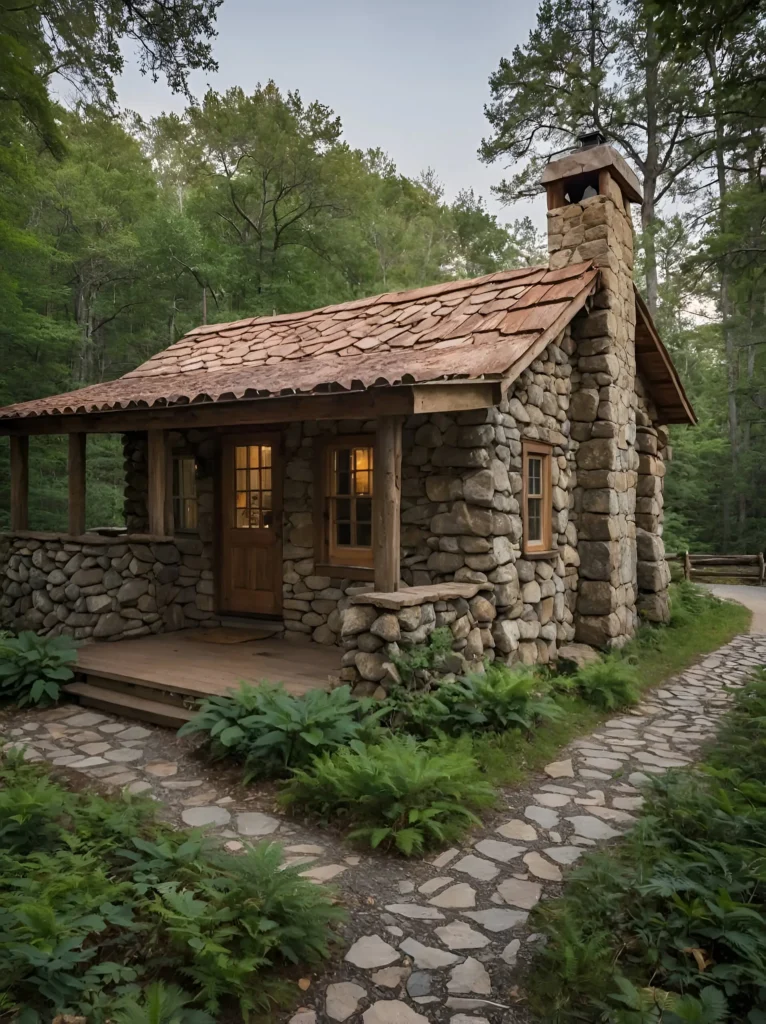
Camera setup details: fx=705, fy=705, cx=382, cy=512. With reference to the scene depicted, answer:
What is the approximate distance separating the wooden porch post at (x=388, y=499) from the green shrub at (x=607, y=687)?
2.24 metres

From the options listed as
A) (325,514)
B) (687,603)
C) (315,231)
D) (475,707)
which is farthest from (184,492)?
(315,231)

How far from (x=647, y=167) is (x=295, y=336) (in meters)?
11.4

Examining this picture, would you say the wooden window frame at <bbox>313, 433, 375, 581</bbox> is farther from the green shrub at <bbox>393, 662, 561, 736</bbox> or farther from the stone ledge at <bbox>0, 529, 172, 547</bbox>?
the green shrub at <bbox>393, 662, 561, 736</bbox>

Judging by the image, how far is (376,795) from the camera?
12.7 ft

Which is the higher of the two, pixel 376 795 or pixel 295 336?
pixel 295 336

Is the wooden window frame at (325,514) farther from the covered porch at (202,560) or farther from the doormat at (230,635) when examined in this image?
the doormat at (230,635)

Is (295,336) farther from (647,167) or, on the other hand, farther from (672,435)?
(672,435)

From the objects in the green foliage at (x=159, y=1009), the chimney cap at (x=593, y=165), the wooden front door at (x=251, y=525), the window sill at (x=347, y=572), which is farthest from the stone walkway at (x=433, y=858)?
the chimney cap at (x=593, y=165)

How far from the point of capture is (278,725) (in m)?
4.59

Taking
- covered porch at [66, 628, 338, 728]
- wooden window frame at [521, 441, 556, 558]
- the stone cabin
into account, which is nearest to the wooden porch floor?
covered porch at [66, 628, 338, 728]

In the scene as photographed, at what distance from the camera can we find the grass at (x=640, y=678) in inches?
188

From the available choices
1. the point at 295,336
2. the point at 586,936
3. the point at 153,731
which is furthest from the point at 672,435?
the point at 586,936

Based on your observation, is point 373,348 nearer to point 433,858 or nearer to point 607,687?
point 607,687

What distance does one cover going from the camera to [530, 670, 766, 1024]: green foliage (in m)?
2.35
